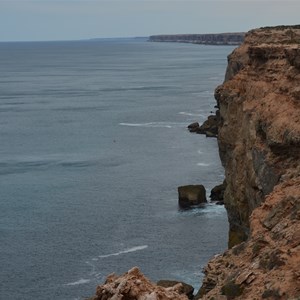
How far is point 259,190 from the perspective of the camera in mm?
34688

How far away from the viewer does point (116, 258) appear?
52531mm

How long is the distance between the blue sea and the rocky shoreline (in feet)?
34.3

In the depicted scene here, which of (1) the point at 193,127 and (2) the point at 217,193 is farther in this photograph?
(1) the point at 193,127

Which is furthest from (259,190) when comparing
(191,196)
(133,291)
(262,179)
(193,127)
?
(193,127)

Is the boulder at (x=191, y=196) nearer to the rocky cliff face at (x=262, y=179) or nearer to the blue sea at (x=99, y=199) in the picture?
the blue sea at (x=99, y=199)

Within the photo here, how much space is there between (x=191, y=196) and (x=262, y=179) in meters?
34.9

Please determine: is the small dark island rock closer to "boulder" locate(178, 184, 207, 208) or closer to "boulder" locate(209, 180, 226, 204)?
"boulder" locate(209, 180, 226, 204)

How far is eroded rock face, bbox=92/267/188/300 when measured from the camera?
65.6 feet

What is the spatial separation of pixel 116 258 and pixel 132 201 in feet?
53.1

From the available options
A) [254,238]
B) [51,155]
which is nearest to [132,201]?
[51,155]

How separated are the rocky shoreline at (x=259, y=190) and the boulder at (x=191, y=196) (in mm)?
16598

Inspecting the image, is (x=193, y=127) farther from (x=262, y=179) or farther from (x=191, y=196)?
(x=262, y=179)

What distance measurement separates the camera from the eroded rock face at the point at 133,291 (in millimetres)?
19984

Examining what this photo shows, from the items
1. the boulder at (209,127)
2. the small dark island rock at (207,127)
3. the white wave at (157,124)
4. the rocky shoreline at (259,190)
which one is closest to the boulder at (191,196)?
the rocky shoreline at (259,190)
